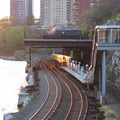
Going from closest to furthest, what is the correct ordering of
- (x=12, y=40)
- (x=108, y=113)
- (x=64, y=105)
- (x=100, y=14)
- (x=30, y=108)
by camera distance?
(x=108, y=113)
(x=30, y=108)
(x=64, y=105)
(x=100, y=14)
(x=12, y=40)

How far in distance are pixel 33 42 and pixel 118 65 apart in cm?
1376

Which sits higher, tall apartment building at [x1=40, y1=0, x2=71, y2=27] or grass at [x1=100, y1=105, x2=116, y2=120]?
tall apartment building at [x1=40, y1=0, x2=71, y2=27]

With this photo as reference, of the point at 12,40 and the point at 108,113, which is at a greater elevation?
the point at 12,40

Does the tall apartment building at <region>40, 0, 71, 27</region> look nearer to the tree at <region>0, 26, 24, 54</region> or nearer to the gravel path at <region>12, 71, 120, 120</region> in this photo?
the tree at <region>0, 26, 24, 54</region>

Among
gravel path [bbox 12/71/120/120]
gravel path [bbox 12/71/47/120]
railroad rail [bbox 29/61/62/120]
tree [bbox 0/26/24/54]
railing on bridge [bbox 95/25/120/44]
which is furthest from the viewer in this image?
tree [bbox 0/26/24/54]

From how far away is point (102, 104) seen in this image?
19.0 meters

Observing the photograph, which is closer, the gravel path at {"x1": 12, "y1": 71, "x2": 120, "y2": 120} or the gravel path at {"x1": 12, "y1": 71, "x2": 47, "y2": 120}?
the gravel path at {"x1": 12, "y1": 71, "x2": 120, "y2": 120}

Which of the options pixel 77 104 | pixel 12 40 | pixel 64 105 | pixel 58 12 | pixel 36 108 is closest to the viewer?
pixel 36 108

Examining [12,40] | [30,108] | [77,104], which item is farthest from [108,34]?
[12,40]

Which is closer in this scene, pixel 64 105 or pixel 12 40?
pixel 64 105

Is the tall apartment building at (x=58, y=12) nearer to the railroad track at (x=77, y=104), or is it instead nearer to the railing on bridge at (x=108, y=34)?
the railroad track at (x=77, y=104)

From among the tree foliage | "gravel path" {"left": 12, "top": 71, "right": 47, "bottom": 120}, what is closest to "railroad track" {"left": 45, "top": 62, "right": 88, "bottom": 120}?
"gravel path" {"left": 12, "top": 71, "right": 47, "bottom": 120}

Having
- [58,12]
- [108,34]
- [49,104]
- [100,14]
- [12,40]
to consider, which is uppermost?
[58,12]

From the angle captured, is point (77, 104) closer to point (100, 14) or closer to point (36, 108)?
point (36, 108)
